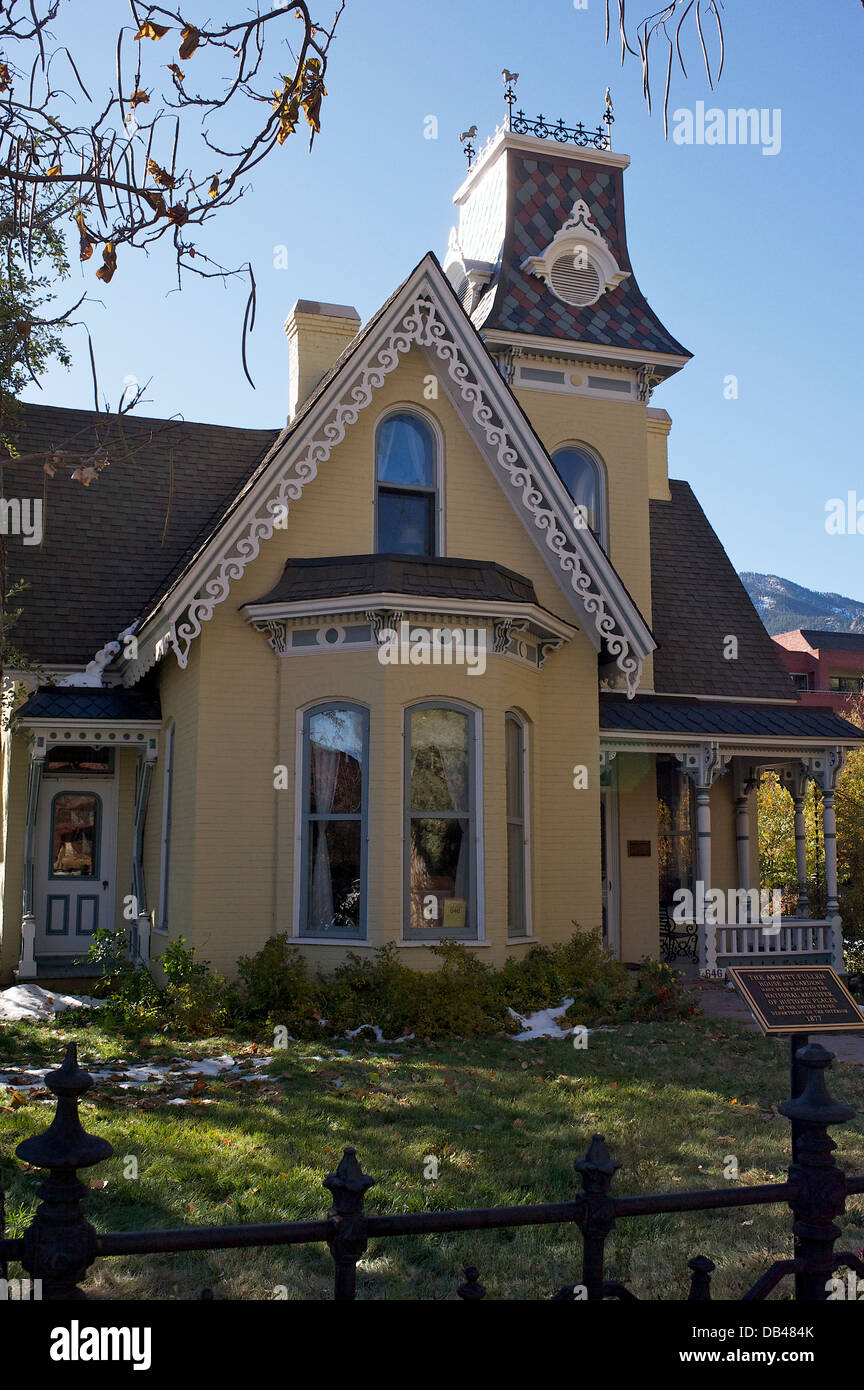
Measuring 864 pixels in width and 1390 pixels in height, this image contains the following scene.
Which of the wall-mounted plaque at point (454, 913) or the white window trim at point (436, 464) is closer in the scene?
the wall-mounted plaque at point (454, 913)

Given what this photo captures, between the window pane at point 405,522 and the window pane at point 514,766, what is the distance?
2243 mm

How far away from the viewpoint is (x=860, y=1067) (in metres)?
9.76

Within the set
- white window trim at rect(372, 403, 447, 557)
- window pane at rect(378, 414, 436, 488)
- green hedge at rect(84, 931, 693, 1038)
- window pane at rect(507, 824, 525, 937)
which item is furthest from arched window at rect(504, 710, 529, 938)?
window pane at rect(378, 414, 436, 488)

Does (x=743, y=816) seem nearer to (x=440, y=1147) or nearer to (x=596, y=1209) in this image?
(x=440, y=1147)

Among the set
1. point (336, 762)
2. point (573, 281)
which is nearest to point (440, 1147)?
point (336, 762)

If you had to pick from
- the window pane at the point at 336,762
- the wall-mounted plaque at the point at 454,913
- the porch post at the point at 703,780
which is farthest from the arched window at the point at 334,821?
the porch post at the point at 703,780

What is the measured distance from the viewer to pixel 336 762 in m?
12.1

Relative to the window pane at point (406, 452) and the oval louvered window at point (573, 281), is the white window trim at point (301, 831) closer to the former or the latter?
the window pane at point (406, 452)

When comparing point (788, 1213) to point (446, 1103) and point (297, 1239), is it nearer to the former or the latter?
point (446, 1103)

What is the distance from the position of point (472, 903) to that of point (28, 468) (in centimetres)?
900

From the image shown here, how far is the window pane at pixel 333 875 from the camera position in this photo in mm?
11836

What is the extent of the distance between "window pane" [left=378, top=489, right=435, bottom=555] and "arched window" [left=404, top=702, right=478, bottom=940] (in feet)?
7.36

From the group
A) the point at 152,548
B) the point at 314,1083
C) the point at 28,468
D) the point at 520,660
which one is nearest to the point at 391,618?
the point at 520,660

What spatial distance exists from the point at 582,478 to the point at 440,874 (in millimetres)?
7456
